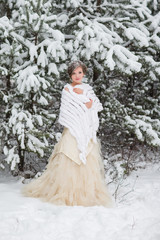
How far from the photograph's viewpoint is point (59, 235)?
3.12 m

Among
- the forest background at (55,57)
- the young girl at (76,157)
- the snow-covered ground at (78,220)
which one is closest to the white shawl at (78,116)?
the young girl at (76,157)

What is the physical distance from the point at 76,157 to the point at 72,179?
331mm

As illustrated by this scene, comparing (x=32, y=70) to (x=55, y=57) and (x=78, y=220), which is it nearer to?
(x=55, y=57)

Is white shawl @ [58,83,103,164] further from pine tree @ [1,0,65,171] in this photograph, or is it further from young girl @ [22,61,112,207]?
pine tree @ [1,0,65,171]

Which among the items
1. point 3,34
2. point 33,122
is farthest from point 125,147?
point 3,34

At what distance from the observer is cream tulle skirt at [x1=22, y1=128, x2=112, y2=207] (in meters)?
4.09

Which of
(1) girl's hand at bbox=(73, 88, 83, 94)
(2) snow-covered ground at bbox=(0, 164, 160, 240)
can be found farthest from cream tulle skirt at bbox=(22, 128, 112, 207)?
(1) girl's hand at bbox=(73, 88, 83, 94)

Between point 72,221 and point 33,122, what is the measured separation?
248cm

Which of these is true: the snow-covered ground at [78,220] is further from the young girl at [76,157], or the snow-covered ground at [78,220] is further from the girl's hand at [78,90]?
the girl's hand at [78,90]

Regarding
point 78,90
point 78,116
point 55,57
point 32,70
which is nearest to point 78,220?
point 78,116

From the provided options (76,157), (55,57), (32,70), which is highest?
(55,57)

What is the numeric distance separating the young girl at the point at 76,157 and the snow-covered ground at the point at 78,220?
0.73 ft

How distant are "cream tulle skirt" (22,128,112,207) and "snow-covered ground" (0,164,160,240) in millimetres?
181

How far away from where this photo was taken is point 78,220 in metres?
3.53
